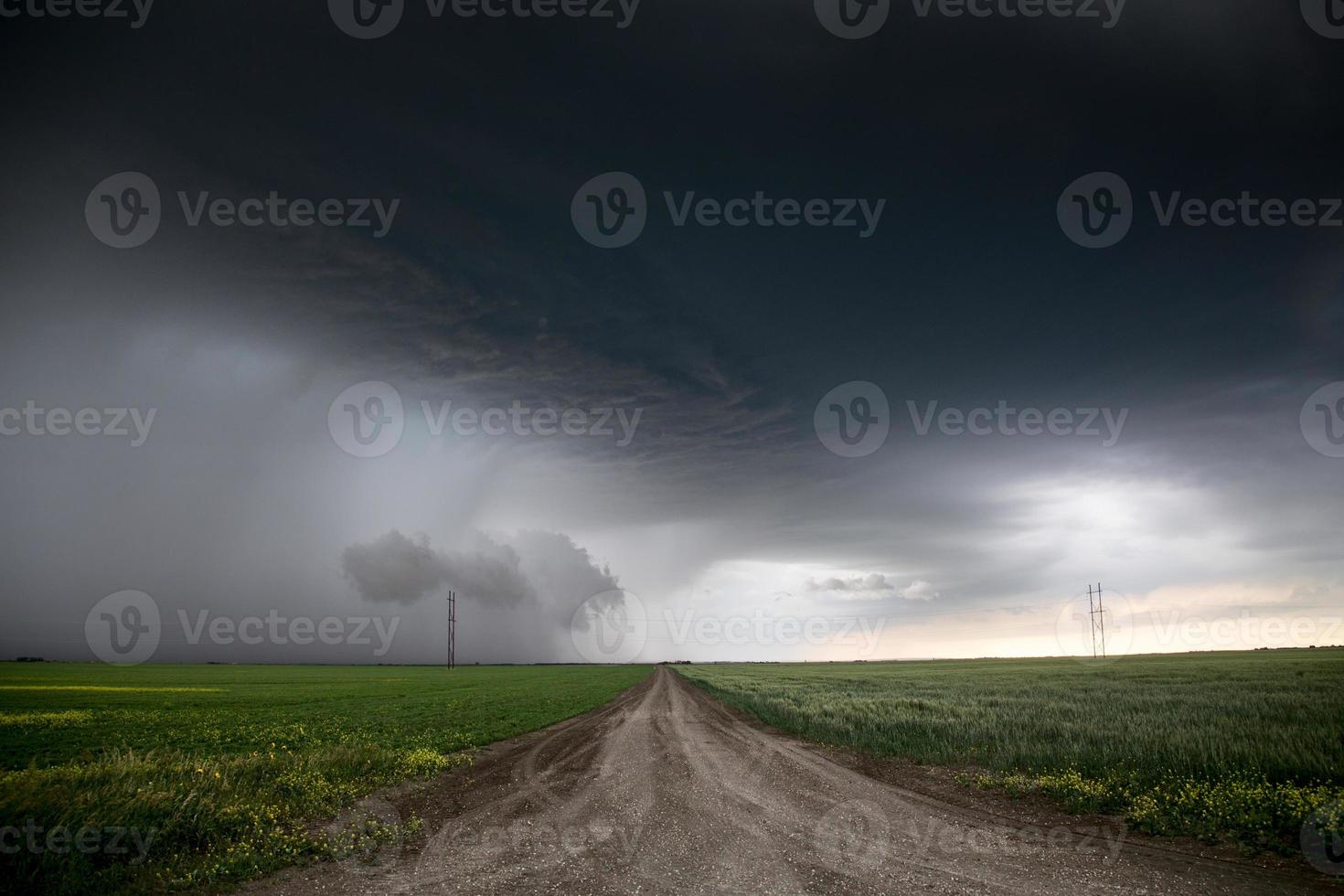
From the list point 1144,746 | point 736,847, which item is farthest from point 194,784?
point 1144,746

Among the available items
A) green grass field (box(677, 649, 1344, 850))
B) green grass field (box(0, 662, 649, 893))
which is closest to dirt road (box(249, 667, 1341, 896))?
green grass field (box(0, 662, 649, 893))

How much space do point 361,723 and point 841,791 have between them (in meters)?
23.4

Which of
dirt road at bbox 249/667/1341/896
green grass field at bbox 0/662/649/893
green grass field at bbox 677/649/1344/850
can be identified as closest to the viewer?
dirt road at bbox 249/667/1341/896

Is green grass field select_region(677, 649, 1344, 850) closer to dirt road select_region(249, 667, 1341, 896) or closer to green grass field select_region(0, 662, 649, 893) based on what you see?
dirt road select_region(249, 667, 1341, 896)

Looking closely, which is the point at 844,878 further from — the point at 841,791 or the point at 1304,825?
the point at 1304,825

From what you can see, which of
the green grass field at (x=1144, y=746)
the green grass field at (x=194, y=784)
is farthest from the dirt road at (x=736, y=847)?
the green grass field at (x=1144, y=746)

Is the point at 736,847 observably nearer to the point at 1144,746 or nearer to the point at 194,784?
the point at 194,784

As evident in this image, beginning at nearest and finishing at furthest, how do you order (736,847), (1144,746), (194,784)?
(736,847), (194,784), (1144,746)

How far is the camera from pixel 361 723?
27906 mm

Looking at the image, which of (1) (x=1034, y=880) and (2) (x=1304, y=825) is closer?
(1) (x=1034, y=880)

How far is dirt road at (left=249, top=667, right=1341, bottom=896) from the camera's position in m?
8.71

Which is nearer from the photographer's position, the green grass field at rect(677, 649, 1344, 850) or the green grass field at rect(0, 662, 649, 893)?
the green grass field at rect(0, 662, 649, 893)

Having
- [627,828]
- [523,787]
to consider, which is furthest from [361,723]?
[627,828]

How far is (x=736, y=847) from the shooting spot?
409 inches
